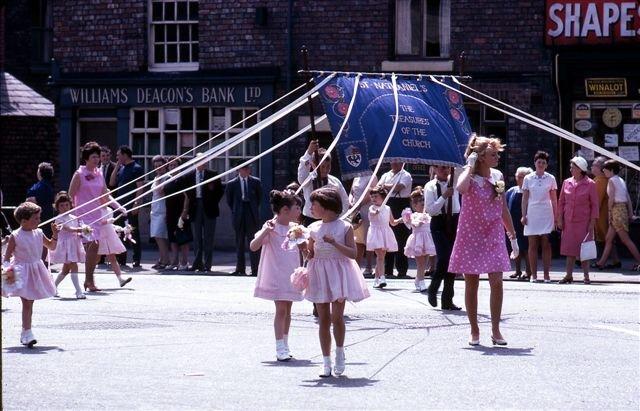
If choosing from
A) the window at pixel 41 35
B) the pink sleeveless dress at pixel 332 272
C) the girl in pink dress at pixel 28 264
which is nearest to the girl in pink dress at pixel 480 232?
the pink sleeveless dress at pixel 332 272

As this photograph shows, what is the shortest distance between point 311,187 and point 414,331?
9.37ft

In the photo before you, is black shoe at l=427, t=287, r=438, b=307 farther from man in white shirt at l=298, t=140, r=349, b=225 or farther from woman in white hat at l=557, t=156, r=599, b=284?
woman in white hat at l=557, t=156, r=599, b=284

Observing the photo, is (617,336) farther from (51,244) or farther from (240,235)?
(240,235)

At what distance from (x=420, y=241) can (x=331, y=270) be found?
7.93 m

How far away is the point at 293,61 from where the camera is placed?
26.7 meters

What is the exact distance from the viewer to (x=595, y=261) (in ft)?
77.6

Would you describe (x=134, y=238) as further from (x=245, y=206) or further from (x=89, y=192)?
(x=89, y=192)

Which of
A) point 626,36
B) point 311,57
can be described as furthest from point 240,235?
point 626,36

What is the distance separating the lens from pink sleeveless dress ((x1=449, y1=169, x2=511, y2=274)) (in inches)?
467

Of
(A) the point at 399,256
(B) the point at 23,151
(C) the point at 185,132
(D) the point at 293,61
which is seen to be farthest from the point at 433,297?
(B) the point at 23,151

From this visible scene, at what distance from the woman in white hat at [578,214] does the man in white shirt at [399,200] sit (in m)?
2.28

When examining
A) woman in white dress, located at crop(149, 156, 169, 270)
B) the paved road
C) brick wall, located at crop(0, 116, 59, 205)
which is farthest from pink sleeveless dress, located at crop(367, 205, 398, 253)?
brick wall, located at crop(0, 116, 59, 205)

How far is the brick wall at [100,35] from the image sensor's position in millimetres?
27797

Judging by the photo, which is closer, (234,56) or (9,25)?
(234,56)
